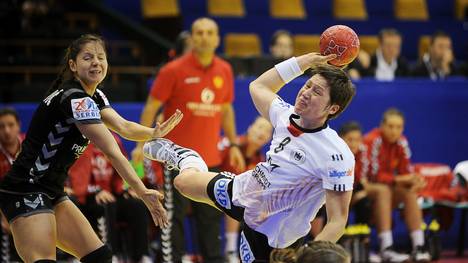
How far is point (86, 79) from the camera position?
5.20 meters

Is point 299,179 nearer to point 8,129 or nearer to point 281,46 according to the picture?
point 8,129

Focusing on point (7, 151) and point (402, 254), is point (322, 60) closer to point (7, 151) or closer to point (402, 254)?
point (7, 151)

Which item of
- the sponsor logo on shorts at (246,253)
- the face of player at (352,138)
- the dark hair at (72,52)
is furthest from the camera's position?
the face of player at (352,138)

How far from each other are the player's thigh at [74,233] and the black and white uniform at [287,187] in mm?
909

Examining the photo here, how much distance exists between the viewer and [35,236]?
16.5 feet

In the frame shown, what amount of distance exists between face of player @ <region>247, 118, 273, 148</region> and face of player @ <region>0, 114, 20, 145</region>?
7.15 feet

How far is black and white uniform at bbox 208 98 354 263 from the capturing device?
478cm

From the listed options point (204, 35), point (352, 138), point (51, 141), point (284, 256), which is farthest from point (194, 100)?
point (284, 256)

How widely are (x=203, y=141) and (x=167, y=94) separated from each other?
0.50 metres

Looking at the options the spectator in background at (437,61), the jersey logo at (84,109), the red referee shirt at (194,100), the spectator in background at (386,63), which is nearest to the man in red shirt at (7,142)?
the red referee shirt at (194,100)

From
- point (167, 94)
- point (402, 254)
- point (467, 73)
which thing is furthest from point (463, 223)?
point (167, 94)

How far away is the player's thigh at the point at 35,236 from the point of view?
500 centimetres

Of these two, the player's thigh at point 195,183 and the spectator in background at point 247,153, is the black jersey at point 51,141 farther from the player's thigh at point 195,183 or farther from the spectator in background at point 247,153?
Answer: the spectator in background at point 247,153

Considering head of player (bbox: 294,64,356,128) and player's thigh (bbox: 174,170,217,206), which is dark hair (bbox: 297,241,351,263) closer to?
head of player (bbox: 294,64,356,128)
